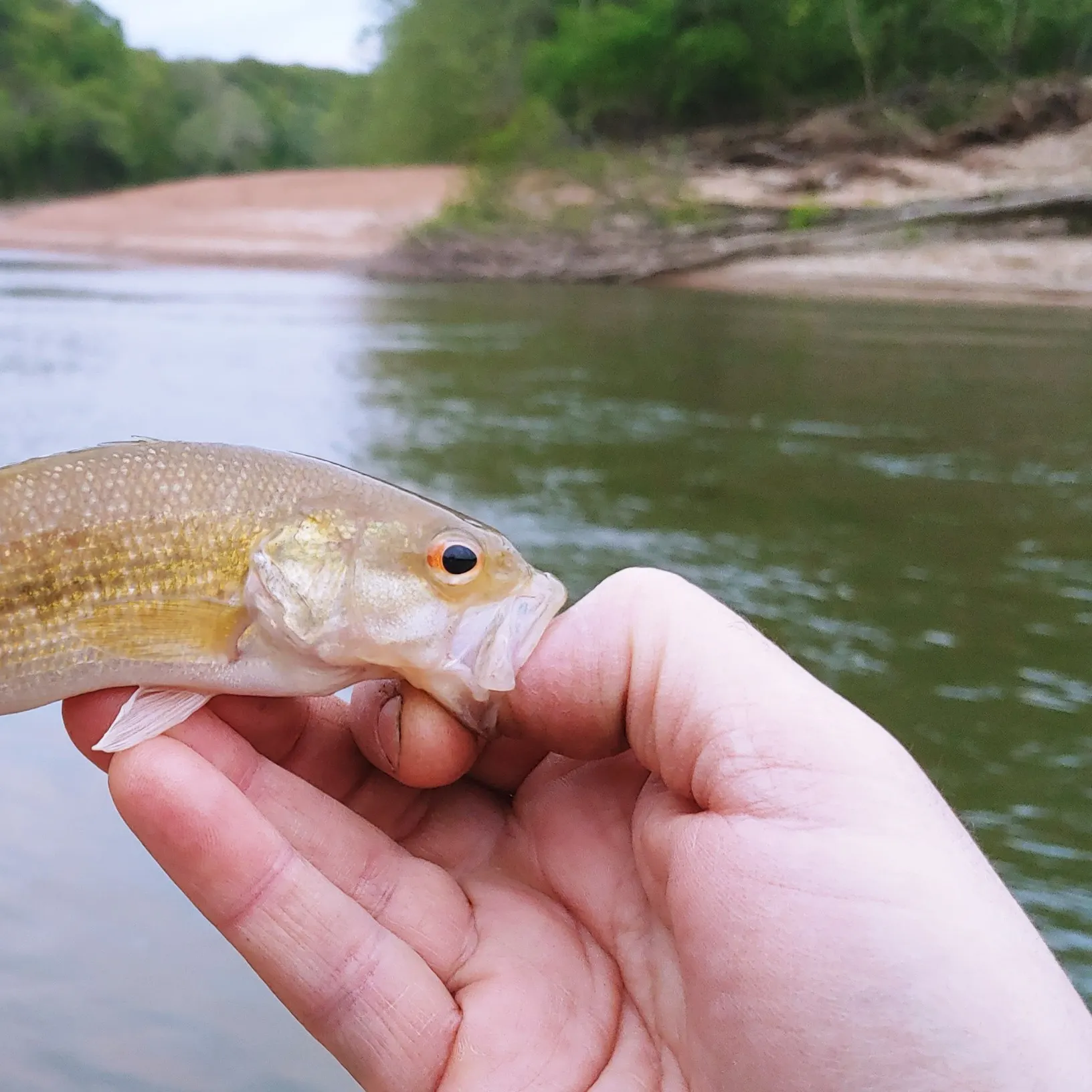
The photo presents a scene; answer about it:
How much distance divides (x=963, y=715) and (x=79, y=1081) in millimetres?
3553

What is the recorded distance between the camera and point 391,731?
6.62ft

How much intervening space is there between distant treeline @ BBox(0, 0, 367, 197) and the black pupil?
52.2 metres

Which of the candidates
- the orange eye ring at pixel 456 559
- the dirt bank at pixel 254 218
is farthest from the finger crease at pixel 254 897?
the dirt bank at pixel 254 218

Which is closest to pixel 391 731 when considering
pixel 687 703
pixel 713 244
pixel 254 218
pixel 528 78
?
pixel 687 703

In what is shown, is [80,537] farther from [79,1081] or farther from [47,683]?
[79,1081]

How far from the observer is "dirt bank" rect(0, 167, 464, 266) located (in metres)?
29.3

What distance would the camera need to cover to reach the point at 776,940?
63.9 inches

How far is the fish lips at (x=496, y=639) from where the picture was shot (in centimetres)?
192

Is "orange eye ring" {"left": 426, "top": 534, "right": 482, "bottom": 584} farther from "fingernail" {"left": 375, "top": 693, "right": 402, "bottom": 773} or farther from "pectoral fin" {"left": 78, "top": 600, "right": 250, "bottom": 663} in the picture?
"pectoral fin" {"left": 78, "top": 600, "right": 250, "bottom": 663}

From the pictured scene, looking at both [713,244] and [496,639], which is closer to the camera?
[496,639]

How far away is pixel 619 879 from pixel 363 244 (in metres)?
28.9

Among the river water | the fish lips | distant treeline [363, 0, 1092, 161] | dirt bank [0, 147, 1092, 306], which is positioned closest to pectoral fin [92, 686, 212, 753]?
the fish lips

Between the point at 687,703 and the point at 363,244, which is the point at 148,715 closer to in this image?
the point at 687,703

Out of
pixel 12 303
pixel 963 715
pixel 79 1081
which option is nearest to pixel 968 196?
pixel 12 303
